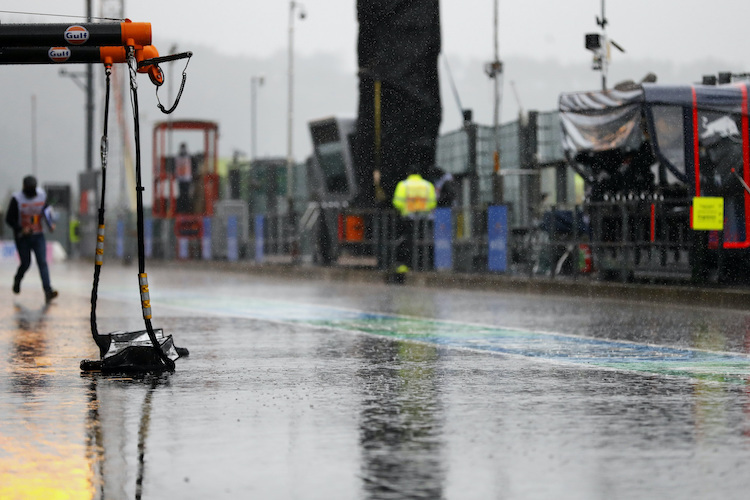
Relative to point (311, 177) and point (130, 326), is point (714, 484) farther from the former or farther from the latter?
point (311, 177)

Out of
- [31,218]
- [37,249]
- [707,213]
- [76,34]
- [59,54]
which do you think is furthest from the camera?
[37,249]

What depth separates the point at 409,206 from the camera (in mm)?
30703

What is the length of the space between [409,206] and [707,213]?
10330 millimetres

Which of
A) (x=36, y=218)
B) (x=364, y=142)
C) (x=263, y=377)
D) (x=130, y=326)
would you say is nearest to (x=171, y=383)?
(x=263, y=377)

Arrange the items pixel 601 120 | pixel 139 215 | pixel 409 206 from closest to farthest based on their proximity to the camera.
Answer: pixel 139 215 → pixel 601 120 → pixel 409 206

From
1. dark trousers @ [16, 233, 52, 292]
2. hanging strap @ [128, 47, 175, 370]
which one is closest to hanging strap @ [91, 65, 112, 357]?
hanging strap @ [128, 47, 175, 370]

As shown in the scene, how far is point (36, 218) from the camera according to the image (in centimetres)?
2225

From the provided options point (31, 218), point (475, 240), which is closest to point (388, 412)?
point (31, 218)

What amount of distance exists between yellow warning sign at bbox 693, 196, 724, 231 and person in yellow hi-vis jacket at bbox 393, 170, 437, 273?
32.3 feet

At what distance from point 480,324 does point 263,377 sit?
262 inches

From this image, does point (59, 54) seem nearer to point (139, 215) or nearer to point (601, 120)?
point (139, 215)

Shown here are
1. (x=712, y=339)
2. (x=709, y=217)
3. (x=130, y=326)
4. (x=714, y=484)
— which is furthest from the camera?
(x=709, y=217)

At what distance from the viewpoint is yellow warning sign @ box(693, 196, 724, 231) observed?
2123 cm

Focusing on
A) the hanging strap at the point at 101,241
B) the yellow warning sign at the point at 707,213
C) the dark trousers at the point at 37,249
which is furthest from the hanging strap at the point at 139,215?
the yellow warning sign at the point at 707,213
